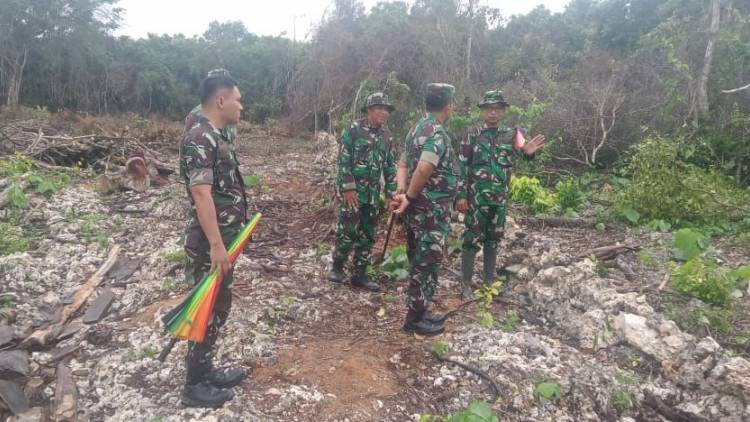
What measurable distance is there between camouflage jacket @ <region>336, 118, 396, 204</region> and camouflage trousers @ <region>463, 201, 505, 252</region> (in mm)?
911

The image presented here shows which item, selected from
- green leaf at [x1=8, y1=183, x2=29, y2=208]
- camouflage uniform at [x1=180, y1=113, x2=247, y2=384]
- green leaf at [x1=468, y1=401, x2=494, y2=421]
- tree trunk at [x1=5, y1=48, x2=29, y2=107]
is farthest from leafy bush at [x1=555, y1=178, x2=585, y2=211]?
tree trunk at [x1=5, y1=48, x2=29, y2=107]

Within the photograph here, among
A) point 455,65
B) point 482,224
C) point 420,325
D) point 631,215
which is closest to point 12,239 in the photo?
point 420,325

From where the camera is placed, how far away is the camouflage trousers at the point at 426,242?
11.1 feet

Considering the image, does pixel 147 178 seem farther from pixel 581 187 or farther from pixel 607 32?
pixel 607 32

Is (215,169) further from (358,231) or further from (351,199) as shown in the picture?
(358,231)

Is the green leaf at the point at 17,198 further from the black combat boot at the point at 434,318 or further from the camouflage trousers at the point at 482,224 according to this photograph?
the camouflage trousers at the point at 482,224

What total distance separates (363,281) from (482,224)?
1.25 m

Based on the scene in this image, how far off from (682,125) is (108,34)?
29.6 metres

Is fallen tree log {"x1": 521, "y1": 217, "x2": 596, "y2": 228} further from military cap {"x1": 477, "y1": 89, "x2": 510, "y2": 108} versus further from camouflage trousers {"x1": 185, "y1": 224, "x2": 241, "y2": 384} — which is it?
camouflage trousers {"x1": 185, "y1": 224, "x2": 241, "y2": 384}

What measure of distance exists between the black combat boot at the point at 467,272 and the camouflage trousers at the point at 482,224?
0.17ft

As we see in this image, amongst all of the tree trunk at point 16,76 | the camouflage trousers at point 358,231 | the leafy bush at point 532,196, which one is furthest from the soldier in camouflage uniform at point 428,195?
the tree trunk at point 16,76

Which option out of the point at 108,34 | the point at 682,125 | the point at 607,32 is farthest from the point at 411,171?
the point at 108,34

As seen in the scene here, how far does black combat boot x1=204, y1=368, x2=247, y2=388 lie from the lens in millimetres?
2787

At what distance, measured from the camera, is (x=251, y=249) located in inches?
208
